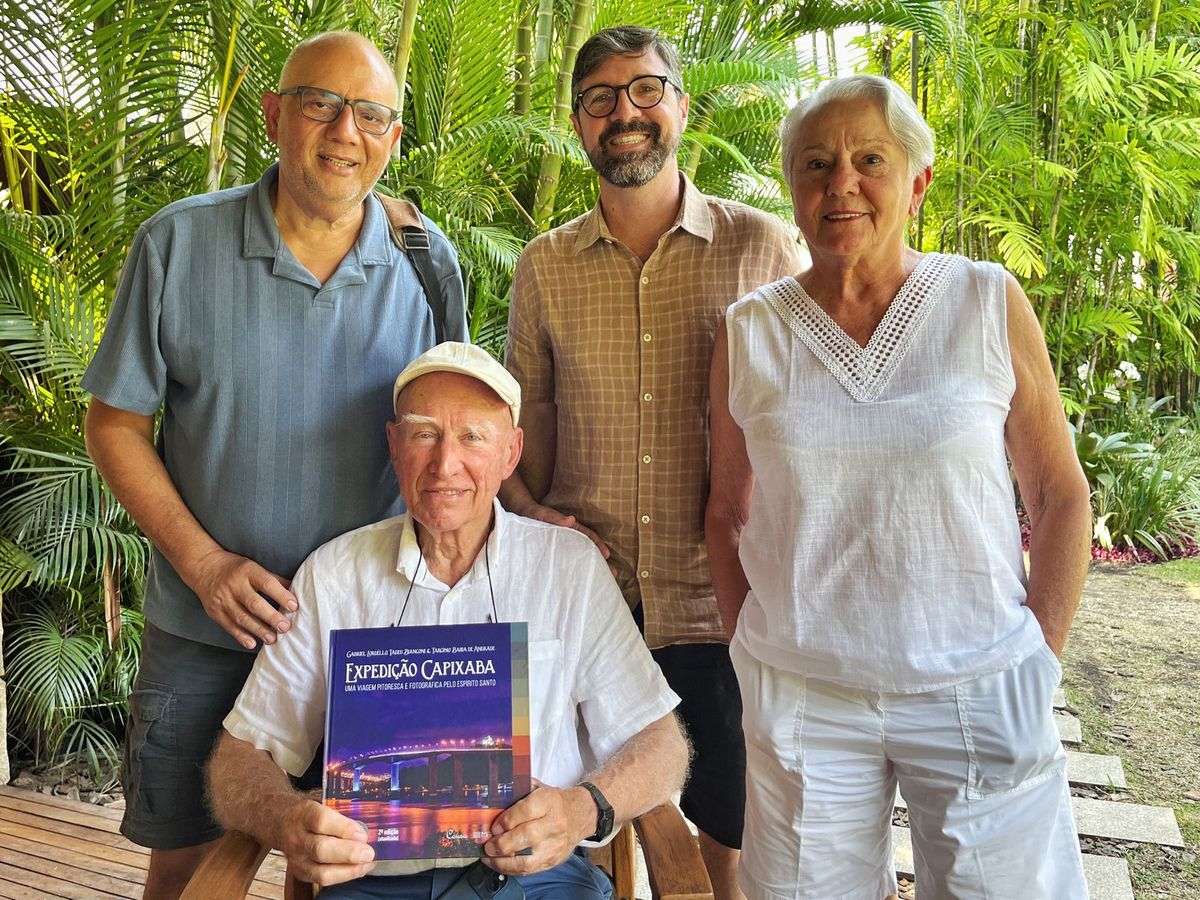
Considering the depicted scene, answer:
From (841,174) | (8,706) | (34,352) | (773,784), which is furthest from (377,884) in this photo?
(8,706)

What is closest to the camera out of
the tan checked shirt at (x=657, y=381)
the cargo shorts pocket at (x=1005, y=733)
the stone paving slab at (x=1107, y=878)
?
the cargo shorts pocket at (x=1005, y=733)

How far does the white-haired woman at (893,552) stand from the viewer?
1.49 metres

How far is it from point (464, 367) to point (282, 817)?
78cm

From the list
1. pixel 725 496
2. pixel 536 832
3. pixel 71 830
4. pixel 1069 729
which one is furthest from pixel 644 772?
pixel 1069 729

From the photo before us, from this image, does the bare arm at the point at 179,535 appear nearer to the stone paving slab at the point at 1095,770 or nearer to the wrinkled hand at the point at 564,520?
the wrinkled hand at the point at 564,520

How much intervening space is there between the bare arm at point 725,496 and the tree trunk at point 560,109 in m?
2.22

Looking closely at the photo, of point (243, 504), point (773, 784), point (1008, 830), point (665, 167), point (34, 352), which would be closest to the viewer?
point (1008, 830)

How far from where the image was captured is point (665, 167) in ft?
6.67

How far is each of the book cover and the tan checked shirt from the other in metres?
0.55

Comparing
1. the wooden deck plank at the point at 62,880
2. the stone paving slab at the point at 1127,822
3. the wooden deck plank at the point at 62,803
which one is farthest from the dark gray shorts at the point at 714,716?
the wooden deck plank at the point at 62,803

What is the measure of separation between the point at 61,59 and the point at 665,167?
7.03 feet

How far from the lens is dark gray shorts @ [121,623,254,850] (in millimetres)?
1927

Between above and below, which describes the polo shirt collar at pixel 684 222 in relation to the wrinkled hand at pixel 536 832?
above

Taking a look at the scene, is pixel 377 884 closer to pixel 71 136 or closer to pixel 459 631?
pixel 459 631
